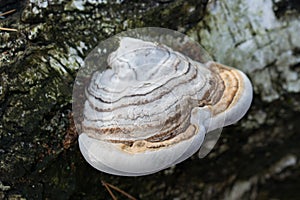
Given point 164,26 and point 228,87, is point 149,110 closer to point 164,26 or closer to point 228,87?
point 228,87

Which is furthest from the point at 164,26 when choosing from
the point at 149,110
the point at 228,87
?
the point at 149,110

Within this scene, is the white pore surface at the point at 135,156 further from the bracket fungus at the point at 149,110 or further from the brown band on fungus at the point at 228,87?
the brown band on fungus at the point at 228,87

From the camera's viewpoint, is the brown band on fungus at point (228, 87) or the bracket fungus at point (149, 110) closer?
the bracket fungus at point (149, 110)

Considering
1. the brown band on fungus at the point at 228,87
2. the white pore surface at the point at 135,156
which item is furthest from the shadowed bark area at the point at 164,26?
the white pore surface at the point at 135,156

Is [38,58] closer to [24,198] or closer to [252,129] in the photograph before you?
[24,198]

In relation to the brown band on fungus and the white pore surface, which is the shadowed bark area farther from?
the white pore surface

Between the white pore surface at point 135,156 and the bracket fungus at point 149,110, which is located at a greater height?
the bracket fungus at point 149,110
